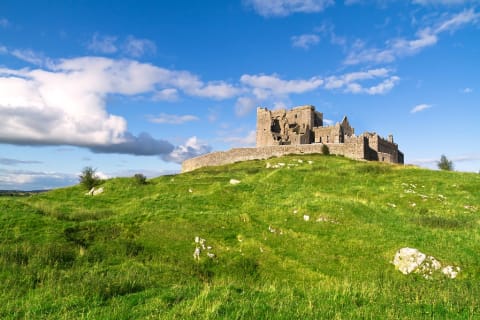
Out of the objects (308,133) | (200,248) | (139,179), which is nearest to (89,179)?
(139,179)

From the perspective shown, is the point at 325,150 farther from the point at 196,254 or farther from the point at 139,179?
the point at 196,254

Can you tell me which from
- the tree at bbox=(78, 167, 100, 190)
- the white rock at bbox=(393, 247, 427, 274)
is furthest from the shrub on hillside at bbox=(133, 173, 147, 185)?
the white rock at bbox=(393, 247, 427, 274)

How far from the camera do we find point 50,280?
36.1ft

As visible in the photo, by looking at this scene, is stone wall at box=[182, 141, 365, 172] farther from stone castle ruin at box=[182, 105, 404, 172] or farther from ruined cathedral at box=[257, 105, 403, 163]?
ruined cathedral at box=[257, 105, 403, 163]

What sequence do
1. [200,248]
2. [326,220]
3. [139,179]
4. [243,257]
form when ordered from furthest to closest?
[139,179], [326,220], [200,248], [243,257]

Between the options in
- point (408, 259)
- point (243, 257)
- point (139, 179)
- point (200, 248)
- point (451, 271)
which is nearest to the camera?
point (451, 271)

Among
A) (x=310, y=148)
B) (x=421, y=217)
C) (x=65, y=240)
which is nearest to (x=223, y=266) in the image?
(x=65, y=240)

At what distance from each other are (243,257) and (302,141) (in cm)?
6401

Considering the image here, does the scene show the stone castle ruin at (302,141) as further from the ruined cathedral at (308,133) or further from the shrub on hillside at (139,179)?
the shrub on hillside at (139,179)

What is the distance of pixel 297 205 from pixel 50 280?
15530 mm

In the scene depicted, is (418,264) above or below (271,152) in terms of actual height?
below

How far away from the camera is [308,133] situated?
7938cm

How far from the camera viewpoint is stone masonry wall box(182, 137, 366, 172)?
5931cm

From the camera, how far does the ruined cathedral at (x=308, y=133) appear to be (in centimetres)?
6269
